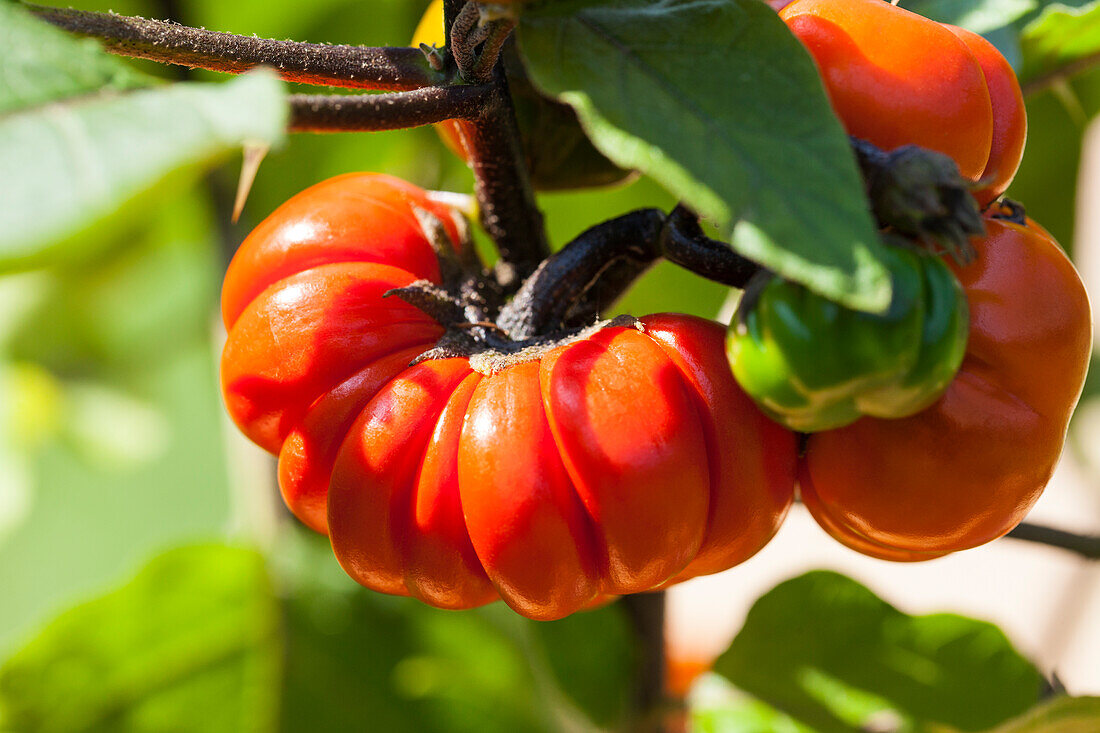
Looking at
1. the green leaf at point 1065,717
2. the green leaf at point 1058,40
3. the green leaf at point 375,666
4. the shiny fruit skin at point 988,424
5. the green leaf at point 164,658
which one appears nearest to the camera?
the shiny fruit skin at point 988,424

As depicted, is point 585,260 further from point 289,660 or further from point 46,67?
point 289,660

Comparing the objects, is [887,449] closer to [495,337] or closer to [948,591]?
[495,337]

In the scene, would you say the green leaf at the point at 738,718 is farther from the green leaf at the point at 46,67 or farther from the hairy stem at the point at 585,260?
the green leaf at the point at 46,67

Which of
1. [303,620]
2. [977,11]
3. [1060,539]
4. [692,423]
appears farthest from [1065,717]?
[303,620]

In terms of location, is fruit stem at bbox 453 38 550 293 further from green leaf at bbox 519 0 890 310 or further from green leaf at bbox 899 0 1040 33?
green leaf at bbox 899 0 1040 33

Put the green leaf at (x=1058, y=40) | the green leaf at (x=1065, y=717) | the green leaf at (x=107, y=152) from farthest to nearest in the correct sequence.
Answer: the green leaf at (x=1058, y=40)
the green leaf at (x=1065, y=717)
the green leaf at (x=107, y=152)

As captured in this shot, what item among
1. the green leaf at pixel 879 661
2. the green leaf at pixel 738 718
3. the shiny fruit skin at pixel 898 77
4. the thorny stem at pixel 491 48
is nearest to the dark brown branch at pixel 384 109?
the thorny stem at pixel 491 48
